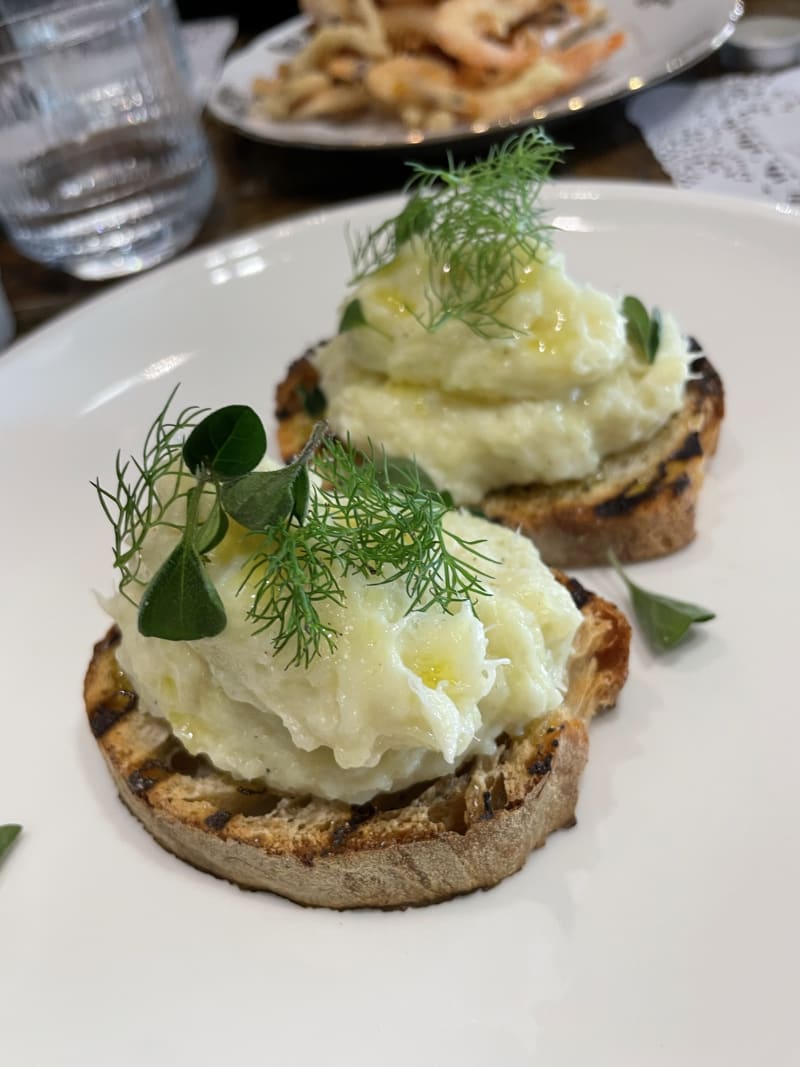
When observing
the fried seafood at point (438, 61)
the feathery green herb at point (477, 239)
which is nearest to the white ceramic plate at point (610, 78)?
the fried seafood at point (438, 61)

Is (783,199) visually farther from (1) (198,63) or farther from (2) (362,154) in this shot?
(1) (198,63)

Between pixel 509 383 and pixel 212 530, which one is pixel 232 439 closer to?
pixel 212 530

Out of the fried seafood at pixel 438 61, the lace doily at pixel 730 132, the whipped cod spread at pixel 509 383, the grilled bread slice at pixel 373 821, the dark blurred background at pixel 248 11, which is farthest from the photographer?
the dark blurred background at pixel 248 11

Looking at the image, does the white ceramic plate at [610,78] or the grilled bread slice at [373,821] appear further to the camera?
the white ceramic plate at [610,78]

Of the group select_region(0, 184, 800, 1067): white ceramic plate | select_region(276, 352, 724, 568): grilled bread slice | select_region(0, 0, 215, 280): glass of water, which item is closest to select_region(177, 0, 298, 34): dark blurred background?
select_region(0, 0, 215, 280): glass of water

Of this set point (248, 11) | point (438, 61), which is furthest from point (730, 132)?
point (248, 11)

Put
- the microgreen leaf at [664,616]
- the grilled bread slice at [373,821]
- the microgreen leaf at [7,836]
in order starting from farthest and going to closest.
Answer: the microgreen leaf at [664,616]
the microgreen leaf at [7,836]
the grilled bread slice at [373,821]

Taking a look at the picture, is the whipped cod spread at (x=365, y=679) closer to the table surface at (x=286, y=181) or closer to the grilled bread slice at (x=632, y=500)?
the grilled bread slice at (x=632, y=500)
